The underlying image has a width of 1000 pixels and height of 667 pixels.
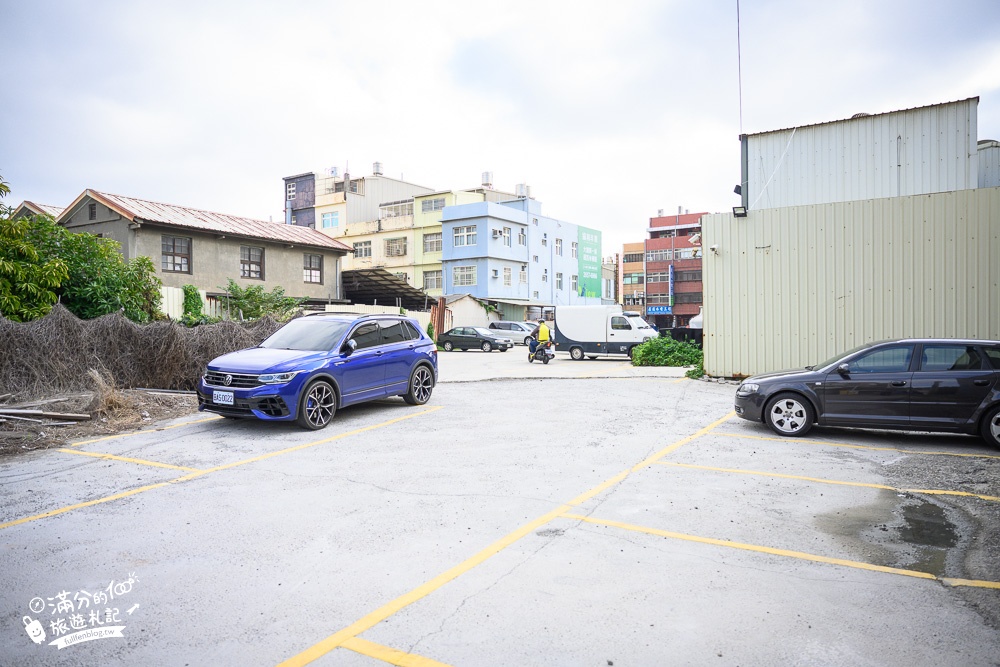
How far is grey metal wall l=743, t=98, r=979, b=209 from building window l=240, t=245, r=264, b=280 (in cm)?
2196

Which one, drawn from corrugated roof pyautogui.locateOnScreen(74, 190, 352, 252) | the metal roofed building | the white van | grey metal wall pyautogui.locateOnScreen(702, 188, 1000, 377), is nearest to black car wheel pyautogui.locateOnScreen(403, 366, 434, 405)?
grey metal wall pyautogui.locateOnScreen(702, 188, 1000, 377)

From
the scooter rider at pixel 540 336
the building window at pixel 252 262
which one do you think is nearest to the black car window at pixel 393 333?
the scooter rider at pixel 540 336

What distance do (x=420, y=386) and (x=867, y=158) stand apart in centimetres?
1352

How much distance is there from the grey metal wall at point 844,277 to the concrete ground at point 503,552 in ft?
21.1

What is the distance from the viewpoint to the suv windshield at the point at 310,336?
1008cm

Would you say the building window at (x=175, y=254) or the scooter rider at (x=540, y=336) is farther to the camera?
the building window at (x=175, y=254)

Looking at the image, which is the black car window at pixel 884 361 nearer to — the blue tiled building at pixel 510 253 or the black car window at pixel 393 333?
the black car window at pixel 393 333

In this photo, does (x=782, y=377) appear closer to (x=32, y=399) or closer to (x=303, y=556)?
(x=303, y=556)

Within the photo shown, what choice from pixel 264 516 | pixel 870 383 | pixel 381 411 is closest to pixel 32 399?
pixel 381 411

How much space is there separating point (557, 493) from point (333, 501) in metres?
2.05

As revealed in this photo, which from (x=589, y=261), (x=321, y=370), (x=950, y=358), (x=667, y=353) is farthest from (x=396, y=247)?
(x=950, y=358)

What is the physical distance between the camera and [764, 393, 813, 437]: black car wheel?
8.76 metres

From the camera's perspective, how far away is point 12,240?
13.1 m

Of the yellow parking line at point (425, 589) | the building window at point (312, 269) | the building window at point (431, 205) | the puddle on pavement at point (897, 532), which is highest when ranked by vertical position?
the building window at point (431, 205)
